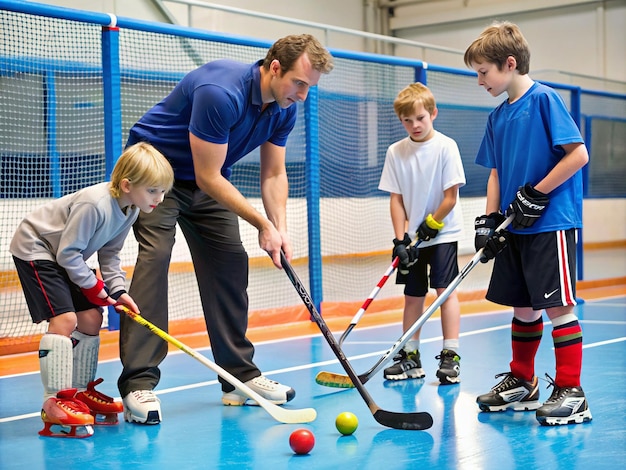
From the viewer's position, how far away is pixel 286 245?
9.87 ft

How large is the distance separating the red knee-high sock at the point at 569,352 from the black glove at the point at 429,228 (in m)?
0.90

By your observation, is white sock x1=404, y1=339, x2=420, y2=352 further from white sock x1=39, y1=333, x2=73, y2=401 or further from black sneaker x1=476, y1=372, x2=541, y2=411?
white sock x1=39, y1=333, x2=73, y2=401

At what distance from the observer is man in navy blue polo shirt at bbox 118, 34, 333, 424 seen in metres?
2.87

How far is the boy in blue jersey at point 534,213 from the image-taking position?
2.83 m

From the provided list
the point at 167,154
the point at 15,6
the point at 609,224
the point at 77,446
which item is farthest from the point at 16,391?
the point at 609,224

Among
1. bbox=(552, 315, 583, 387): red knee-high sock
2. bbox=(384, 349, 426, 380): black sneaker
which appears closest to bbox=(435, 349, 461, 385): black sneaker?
bbox=(384, 349, 426, 380): black sneaker

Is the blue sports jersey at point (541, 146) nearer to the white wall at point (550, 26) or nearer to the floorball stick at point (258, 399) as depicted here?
the floorball stick at point (258, 399)

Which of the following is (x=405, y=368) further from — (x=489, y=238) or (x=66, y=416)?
(x=66, y=416)

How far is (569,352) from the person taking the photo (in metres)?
2.86

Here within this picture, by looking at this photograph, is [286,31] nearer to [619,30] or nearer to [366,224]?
[366,224]

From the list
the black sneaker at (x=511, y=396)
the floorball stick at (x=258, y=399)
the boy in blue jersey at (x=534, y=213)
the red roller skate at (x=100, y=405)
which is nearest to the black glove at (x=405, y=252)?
the boy in blue jersey at (x=534, y=213)

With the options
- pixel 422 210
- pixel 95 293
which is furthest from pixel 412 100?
pixel 95 293

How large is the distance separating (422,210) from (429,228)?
0.17 m

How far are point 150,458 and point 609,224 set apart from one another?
41.2 feet
